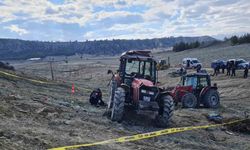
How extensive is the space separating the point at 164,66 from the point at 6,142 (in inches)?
2055

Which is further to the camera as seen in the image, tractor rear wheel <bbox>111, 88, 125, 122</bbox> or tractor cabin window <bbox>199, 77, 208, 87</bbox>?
tractor cabin window <bbox>199, 77, 208, 87</bbox>

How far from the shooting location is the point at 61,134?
12734 mm

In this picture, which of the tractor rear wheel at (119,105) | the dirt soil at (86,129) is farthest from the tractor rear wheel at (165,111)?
the tractor rear wheel at (119,105)

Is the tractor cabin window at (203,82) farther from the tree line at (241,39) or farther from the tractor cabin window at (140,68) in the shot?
the tree line at (241,39)

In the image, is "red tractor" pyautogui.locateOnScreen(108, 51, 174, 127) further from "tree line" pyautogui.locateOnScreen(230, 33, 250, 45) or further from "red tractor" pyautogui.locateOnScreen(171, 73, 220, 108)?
"tree line" pyautogui.locateOnScreen(230, 33, 250, 45)

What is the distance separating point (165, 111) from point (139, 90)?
4.06ft

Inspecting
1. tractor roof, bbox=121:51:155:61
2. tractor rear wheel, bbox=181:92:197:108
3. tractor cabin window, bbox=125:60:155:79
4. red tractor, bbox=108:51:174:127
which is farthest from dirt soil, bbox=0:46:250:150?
tractor rear wheel, bbox=181:92:197:108

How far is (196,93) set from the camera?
24797 mm

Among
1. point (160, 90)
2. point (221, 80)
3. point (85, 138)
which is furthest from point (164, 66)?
point (85, 138)

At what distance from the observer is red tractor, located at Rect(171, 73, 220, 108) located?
23750mm

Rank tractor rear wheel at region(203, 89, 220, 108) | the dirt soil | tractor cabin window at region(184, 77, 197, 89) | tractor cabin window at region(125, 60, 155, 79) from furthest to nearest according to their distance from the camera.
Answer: tractor cabin window at region(184, 77, 197, 89) < tractor rear wheel at region(203, 89, 220, 108) < tractor cabin window at region(125, 60, 155, 79) < the dirt soil

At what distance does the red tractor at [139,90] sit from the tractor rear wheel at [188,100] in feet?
19.6

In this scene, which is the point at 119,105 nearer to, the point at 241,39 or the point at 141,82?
the point at 141,82

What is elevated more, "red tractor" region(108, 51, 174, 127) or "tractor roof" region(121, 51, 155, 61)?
"tractor roof" region(121, 51, 155, 61)
